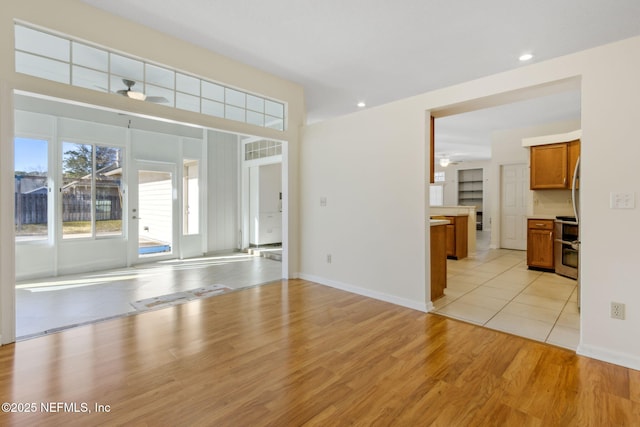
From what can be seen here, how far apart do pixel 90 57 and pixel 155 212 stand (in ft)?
12.9

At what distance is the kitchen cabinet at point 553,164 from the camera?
207 inches

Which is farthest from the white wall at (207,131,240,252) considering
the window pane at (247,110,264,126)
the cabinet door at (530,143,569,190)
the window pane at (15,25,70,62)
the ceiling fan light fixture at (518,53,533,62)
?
the cabinet door at (530,143,569,190)

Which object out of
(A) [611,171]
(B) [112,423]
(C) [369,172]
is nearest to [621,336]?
(A) [611,171]

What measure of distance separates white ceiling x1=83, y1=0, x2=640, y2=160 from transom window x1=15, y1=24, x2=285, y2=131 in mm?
426

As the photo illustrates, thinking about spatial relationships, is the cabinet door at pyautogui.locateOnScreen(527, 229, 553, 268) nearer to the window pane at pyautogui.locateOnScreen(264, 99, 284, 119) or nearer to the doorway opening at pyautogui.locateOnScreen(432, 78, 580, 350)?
the doorway opening at pyautogui.locateOnScreen(432, 78, 580, 350)

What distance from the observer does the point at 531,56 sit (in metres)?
3.76

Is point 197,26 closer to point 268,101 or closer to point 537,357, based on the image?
point 268,101

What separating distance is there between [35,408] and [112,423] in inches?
21.7

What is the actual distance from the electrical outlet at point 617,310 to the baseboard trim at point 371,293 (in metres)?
1.50

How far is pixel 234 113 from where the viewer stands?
163 inches

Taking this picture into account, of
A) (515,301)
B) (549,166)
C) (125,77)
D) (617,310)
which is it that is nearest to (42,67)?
(125,77)

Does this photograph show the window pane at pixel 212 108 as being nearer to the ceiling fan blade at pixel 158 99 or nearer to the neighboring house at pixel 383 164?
the neighboring house at pixel 383 164

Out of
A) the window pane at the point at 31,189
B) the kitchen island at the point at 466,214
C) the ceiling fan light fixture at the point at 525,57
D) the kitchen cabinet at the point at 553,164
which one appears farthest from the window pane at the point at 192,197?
the kitchen cabinet at the point at 553,164

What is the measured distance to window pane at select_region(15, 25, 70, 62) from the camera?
2.62 metres
